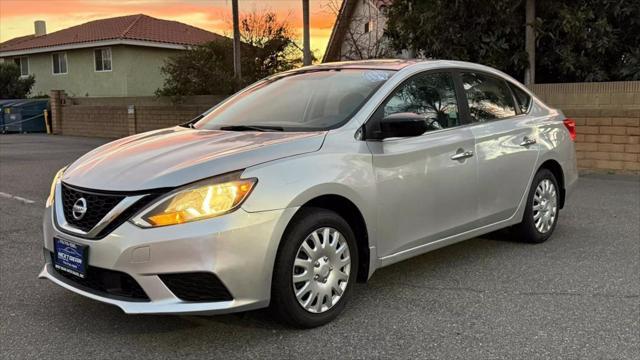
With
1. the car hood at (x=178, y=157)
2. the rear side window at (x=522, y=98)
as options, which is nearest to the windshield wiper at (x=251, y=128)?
the car hood at (x=178, y=157)

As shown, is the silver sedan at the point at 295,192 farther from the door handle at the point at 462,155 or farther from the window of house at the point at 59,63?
the window of house at the point at 59,63

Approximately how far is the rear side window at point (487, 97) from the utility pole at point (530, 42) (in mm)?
6290

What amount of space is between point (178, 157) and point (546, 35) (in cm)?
961

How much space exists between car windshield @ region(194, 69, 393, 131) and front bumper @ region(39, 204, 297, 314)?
3.36 ft

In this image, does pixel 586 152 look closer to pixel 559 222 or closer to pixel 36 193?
pixel 559 222

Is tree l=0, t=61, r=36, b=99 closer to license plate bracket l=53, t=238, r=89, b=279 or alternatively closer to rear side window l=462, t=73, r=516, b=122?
rear side window l=462, t=73, r=516, b=122

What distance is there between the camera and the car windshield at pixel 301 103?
4184 mm

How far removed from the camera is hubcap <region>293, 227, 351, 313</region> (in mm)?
3529

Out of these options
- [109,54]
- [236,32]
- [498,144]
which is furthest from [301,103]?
[109,54]

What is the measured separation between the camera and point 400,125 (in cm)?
396

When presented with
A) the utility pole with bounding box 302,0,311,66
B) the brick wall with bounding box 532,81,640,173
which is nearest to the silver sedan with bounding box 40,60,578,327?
the brick wall with bounding box 532,81,640,173

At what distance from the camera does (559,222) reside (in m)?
6.65

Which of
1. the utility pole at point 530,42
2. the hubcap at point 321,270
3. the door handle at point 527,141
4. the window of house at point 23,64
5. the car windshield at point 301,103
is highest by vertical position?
the window of house at point 23,64

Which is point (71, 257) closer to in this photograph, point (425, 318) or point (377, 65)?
point (425, 318)
